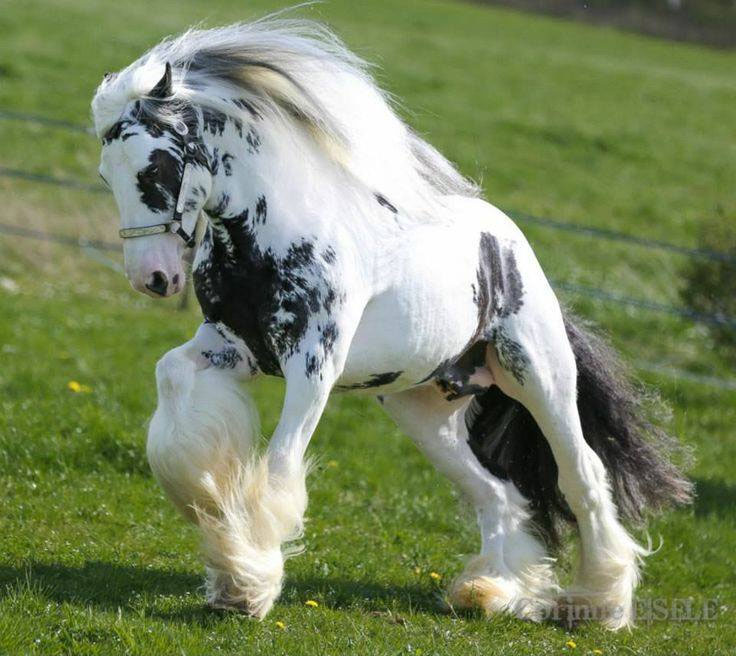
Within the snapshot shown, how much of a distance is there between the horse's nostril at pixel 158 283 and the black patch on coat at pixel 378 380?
0.96 metres

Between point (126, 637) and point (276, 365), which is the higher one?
point (276, 365)

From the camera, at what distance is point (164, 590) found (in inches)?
215

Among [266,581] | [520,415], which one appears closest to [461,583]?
[520,415]

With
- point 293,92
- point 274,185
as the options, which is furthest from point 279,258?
point 293,92

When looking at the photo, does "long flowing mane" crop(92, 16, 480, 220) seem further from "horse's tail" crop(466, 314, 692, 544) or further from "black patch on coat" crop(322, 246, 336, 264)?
"horse's tail" crop(466, 314, 692, 544)

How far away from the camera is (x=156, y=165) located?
452 cm

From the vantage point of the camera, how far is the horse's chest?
4754mm

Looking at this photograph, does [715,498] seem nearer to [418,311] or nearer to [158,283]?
[418,311]

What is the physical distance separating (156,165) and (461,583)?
2496 mm

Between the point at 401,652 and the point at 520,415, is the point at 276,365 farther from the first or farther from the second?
the point at 520,415

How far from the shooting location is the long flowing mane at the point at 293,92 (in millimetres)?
4656

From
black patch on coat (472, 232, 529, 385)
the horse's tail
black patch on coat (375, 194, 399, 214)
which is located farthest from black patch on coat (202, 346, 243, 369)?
the horse's tail

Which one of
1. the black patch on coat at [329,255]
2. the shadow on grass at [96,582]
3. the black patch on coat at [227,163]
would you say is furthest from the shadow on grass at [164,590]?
the black patch on coat at [227,163]

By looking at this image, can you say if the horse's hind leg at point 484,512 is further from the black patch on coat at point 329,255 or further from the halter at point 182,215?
the halter at point 182,215
